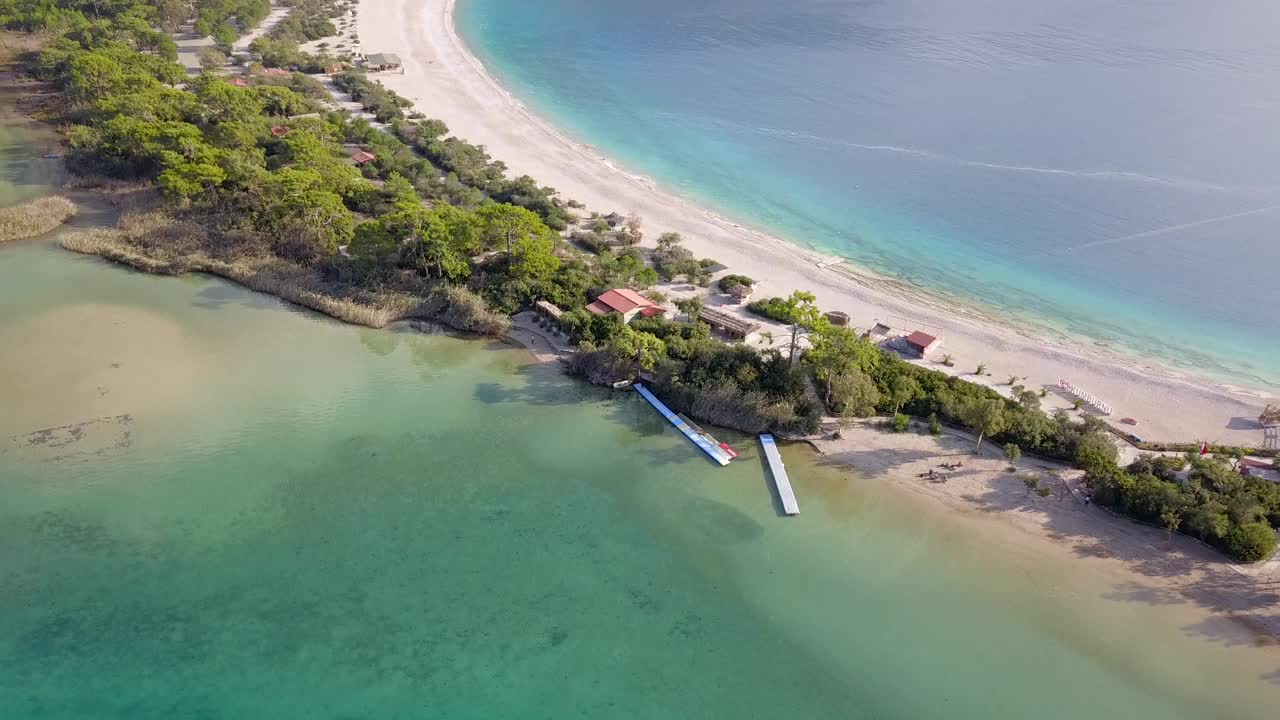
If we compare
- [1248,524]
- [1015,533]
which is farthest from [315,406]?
[1248,524]

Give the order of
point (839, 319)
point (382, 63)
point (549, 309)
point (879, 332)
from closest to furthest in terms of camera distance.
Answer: point (879, 332), point (549, 309), point (839, 319), point (382, 63)

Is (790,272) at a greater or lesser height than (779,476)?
greater

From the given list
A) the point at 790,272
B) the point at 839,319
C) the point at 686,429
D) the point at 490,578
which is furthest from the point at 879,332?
the point at 490,578

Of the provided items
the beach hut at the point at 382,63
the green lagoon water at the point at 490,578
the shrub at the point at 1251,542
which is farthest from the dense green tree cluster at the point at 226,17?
the shrub at the point at 1251,542

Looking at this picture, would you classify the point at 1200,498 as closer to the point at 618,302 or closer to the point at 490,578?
the point at 618,302

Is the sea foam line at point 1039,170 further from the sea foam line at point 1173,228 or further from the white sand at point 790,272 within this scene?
the white sand at point 790,272
